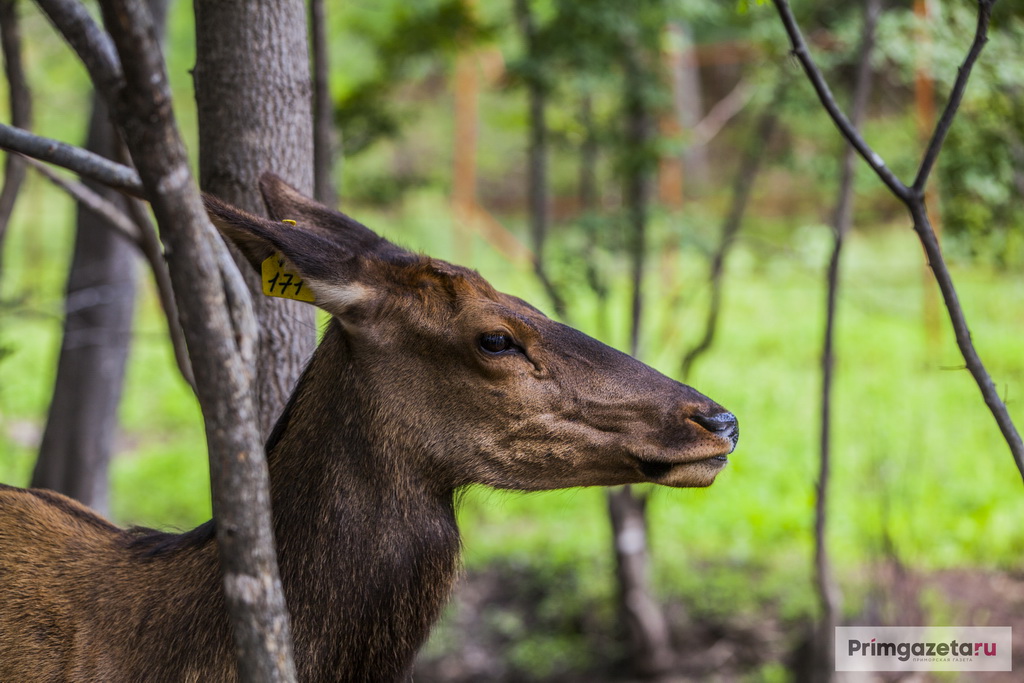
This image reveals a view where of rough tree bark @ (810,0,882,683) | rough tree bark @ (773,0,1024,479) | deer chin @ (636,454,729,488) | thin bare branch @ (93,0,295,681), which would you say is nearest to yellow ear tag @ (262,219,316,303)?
thin bare branch @ (93,0,295,681)

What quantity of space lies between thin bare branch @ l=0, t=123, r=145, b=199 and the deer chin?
4.91 ft

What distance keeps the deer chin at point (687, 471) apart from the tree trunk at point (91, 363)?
4676mm

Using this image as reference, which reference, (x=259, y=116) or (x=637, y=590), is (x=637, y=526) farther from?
(x=259, y=116)

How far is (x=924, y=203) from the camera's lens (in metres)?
2.55

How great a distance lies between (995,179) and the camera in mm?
5266

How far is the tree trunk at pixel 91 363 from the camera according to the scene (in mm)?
6004

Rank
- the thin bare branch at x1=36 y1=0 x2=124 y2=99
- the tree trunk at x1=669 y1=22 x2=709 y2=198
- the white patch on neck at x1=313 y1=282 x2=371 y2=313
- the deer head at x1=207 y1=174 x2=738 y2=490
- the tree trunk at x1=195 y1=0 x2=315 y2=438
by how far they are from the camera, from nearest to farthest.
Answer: the thin bare branch at x1=36 y1=0 x2=124 y2=99, the white patch on neck at x1=313 y1=282 x2=371 y2=313, the deer head at x1=207 y1=174 x2=738 y2=490, the tree trunk at x1=195 y1=0 x2=315 y2=438, the tree trunk at x1=669 y1=22 x2=709 y2=198

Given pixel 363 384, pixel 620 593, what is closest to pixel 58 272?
pixel 620 593

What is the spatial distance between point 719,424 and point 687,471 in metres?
0.14

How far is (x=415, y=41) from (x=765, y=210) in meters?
12.2

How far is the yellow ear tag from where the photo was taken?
7.59 feet

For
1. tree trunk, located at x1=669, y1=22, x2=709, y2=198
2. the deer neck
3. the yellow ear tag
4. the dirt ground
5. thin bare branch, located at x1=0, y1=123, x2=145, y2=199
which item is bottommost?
the dirt ground

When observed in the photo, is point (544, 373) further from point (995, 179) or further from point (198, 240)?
point (995, 179)

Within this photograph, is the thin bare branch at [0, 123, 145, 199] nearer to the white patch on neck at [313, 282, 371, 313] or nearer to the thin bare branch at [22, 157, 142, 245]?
the white patch on neck at [313, 282, 371, 313]
